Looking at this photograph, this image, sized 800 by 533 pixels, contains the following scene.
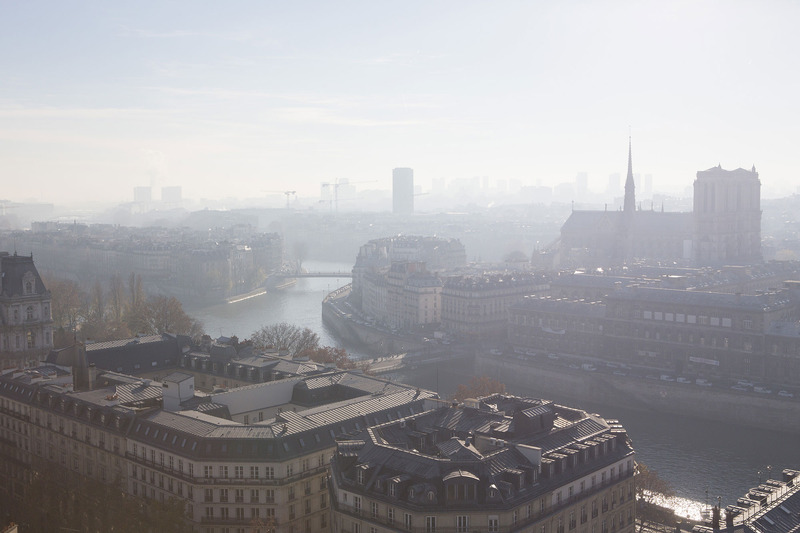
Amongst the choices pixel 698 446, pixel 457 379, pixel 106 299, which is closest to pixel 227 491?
pixel 698 446

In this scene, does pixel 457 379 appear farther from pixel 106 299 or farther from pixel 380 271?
pixel 106 299

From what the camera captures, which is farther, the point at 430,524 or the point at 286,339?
the point at 286,339

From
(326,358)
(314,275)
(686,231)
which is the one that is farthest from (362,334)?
(686,231)

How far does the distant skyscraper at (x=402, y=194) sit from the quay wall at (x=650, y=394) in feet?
515

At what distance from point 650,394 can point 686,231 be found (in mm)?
36470

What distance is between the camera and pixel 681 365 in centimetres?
3412

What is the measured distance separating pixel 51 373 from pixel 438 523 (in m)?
13.0

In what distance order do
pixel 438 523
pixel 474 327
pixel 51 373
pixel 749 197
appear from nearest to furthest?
pixel 438 523 < pixel 51 373 < pixel 474 327 < pixel 749 197

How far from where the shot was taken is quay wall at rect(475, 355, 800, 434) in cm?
2942

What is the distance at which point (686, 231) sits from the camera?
66.0 m

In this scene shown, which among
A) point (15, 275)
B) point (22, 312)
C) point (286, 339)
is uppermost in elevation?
point (15, 275)

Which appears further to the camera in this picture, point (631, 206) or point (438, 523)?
point (631, 206)

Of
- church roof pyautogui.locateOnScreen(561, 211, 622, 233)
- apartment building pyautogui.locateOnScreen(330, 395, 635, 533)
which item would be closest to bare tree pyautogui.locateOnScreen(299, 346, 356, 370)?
apartment building pyautogui.locateOnScreen(330, 395, 635, 533)

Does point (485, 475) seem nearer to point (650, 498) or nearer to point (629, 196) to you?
point (650, 498)
